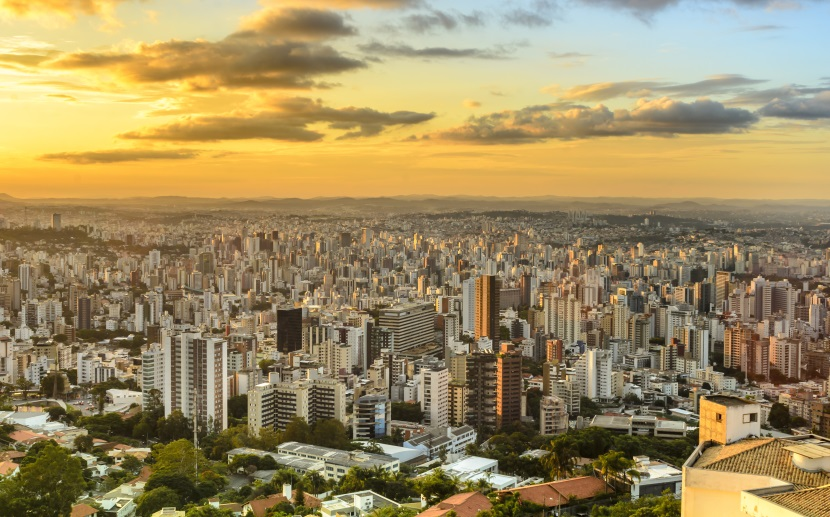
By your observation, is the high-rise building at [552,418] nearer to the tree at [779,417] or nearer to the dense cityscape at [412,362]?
the dense cityscape at [412,362]

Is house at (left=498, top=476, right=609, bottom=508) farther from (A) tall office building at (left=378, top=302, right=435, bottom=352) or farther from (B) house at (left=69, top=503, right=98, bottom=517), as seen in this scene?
(A) tall office building at (left=378, top=302, right=435, bottom=352)

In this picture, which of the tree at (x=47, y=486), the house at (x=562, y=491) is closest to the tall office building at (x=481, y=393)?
the house at (x=562, y=491)

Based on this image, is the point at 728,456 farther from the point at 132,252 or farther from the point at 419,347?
the point at 132,252

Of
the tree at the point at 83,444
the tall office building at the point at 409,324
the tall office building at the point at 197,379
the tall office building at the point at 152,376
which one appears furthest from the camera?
the tall office building at the point at 409,324

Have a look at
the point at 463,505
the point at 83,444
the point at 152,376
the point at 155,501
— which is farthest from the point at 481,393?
the point at 463,505

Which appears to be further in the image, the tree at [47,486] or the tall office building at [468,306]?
the tall office building at [468,306]

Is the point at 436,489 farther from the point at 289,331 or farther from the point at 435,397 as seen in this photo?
the point at 289,331
